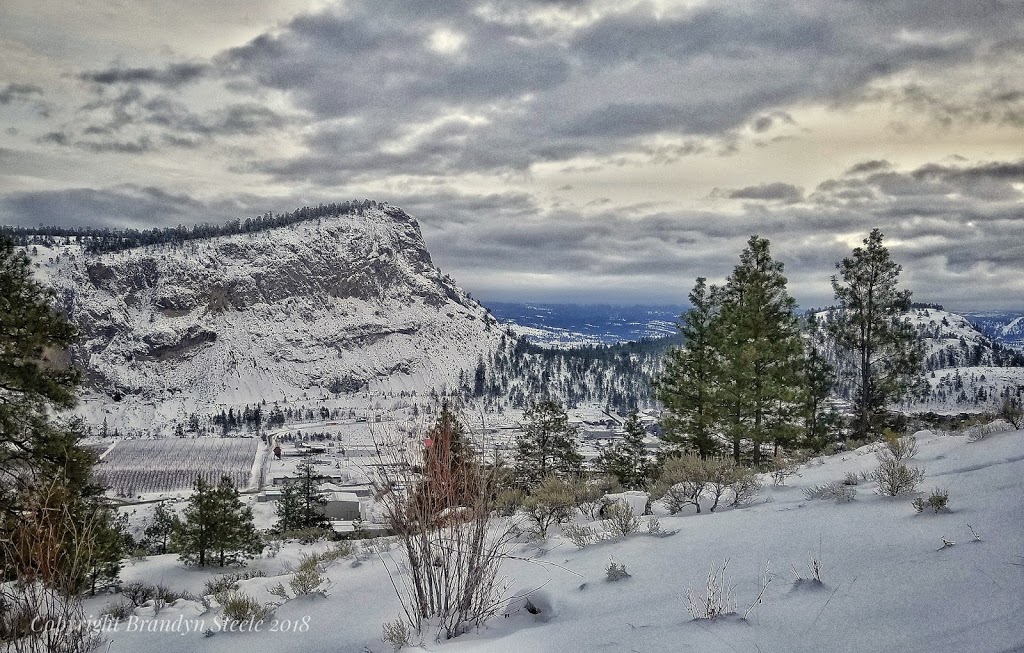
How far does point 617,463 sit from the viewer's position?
87.9ft

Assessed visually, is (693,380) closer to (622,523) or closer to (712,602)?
(622,523)

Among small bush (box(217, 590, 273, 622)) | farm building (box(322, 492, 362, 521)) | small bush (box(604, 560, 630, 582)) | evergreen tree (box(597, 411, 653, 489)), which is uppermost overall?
small bush (box(604, 560, 630, 582))

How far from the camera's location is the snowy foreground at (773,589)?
365cm

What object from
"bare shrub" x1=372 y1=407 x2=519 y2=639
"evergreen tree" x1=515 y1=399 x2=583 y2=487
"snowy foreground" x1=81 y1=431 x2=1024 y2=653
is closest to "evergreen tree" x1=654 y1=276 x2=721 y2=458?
"evergreen tree" x1=515 y1=399 x2=583 y2=487

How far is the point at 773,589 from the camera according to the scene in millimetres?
4574

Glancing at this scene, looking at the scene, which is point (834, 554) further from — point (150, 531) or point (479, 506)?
point (150, 531)

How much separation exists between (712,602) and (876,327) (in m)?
22.8

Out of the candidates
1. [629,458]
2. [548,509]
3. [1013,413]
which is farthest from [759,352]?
[548,509]

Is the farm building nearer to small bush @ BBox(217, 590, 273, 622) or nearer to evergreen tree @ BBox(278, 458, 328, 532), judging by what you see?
evergreen tree @ BBox(278, 458, 328, 532)

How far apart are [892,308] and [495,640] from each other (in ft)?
77.3

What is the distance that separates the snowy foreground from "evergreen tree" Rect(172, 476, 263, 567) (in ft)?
51.7

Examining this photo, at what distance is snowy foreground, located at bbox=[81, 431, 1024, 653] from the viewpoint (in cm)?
365

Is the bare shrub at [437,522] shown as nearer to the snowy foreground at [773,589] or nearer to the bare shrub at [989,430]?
the snowy foreground at [773,589]

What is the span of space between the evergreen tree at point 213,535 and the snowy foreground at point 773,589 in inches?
620
